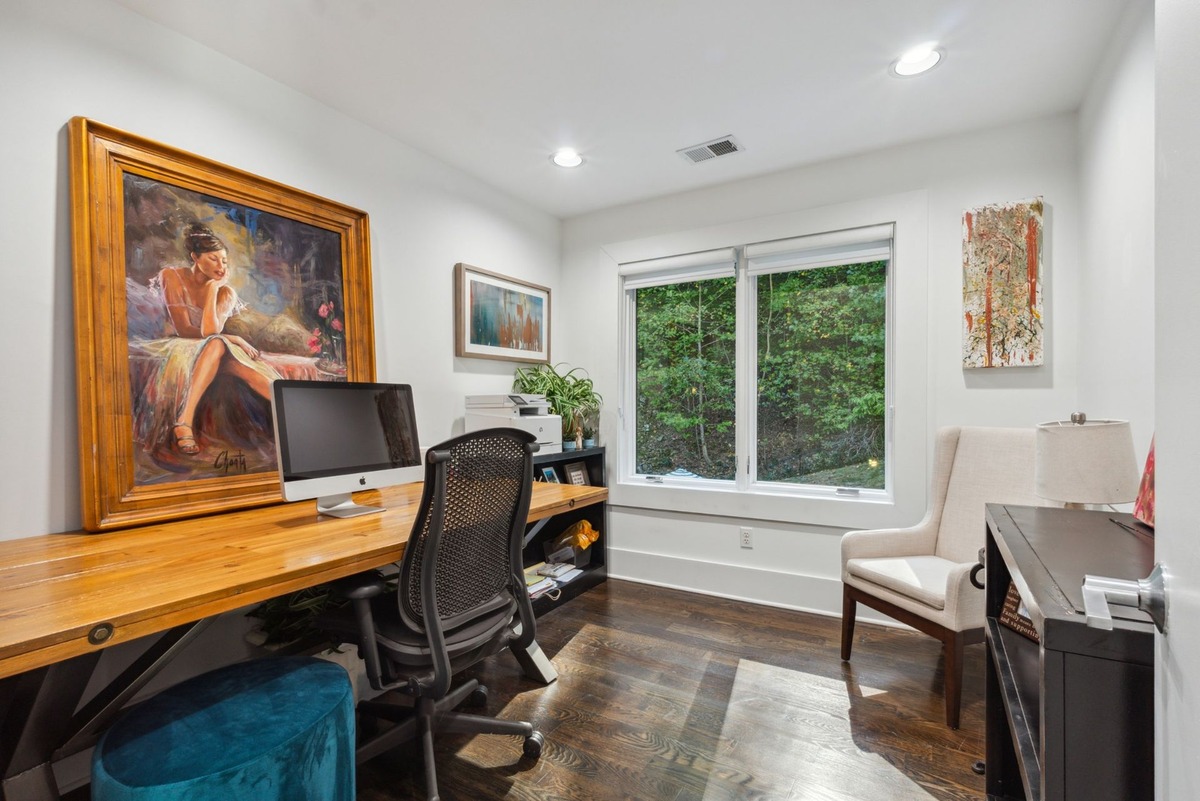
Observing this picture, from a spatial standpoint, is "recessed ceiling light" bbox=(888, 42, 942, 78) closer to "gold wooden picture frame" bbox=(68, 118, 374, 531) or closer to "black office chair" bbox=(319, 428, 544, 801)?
"black office chair" bbox=(319, 428, 544, 801)

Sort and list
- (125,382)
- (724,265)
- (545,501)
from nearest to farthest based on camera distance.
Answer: (125,382) → (545,501) → (724,265)

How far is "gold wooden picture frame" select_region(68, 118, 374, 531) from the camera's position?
1.66 m

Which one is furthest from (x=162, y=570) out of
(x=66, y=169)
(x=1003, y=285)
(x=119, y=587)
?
(x=1003, y=285)

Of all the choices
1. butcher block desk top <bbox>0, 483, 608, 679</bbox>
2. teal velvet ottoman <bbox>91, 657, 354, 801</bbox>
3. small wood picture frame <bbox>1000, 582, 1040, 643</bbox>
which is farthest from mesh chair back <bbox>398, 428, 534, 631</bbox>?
small wood picture frame <bbox>1000, 582, 1040, 643</bbox>

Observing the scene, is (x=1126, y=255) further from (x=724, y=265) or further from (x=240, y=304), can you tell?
(x=240, y=304)

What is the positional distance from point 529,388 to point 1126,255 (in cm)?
275

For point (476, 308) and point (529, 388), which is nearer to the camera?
point (476, 308)

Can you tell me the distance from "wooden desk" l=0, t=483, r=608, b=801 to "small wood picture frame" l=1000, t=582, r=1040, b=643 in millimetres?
1614

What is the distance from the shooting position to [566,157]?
2904 millimetres

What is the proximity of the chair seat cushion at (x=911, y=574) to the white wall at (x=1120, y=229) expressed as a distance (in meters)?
0.79

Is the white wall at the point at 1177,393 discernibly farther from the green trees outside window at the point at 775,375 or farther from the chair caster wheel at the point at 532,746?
the green trees outside window at the point at 775,375

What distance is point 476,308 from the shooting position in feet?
10.2

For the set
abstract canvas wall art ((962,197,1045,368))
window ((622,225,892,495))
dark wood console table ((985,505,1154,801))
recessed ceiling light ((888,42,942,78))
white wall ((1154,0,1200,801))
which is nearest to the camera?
white wall ((1154,0,1200,801))

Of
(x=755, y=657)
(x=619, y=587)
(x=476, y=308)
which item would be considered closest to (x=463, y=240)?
(x=476, y=308)
